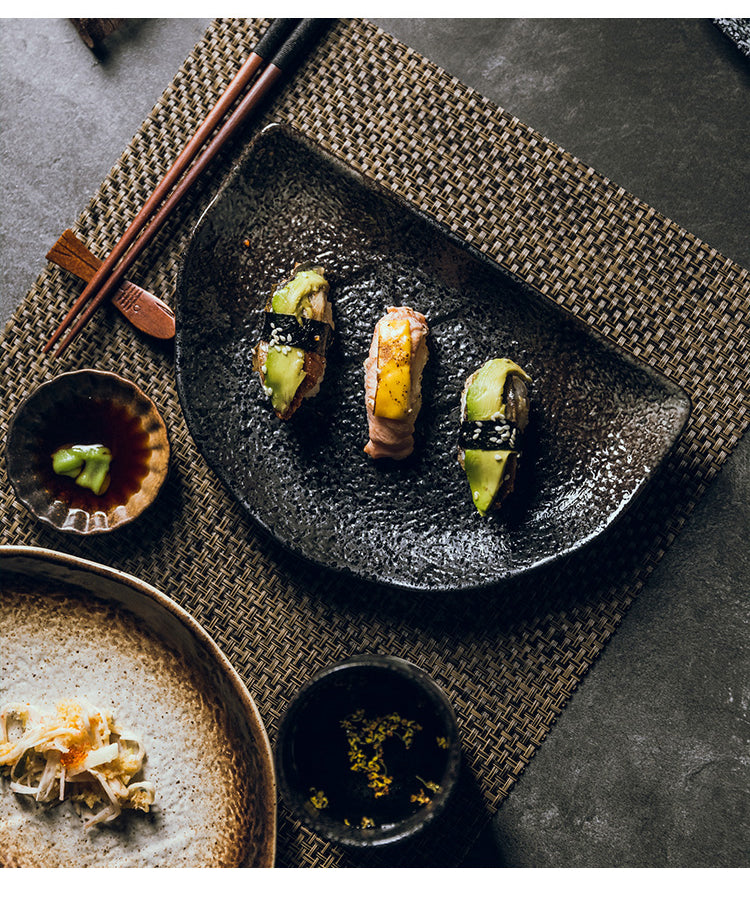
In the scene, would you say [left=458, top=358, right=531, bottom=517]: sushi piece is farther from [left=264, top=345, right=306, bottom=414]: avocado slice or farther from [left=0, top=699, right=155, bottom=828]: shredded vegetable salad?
[left=0, top=699, right=155, bottom=828]: shredded vegetable salad

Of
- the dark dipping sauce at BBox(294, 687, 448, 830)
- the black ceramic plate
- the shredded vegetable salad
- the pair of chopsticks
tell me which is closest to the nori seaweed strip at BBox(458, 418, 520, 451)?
the black ceramic plate

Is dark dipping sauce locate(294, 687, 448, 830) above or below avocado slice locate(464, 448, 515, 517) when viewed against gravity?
below

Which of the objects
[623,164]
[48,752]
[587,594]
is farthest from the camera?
[623,164]

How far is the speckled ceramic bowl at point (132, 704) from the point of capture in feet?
6.17

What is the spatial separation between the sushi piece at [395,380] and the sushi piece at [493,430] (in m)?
0.15

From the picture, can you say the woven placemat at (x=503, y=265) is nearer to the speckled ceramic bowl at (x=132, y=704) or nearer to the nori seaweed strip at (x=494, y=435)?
the speckled ceramic bowl at (x=132, y=704)

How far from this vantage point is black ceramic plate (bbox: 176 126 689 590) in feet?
6.26

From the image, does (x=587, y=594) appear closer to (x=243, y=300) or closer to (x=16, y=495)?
(x=243, y=300)

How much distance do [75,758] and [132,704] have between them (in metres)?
0.18

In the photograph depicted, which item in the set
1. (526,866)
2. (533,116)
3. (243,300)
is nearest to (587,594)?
(526,866)

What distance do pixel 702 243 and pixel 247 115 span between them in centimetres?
132

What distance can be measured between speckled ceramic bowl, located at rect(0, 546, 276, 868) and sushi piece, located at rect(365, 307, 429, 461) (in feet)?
2.29

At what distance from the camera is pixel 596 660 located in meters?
1.97

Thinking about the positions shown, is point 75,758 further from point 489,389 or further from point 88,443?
point 489,389
